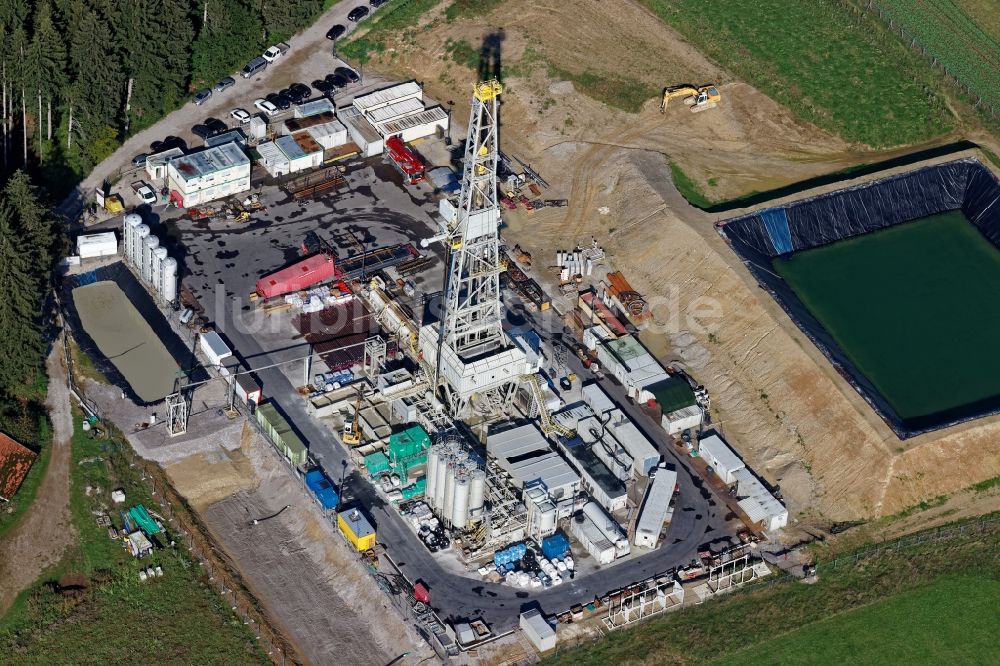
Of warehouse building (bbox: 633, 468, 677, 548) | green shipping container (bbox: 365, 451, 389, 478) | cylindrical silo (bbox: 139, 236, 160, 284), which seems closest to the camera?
warehouse building (bbox: 633, 468, 677, 548)

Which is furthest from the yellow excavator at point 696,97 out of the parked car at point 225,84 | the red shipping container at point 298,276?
the parked car at point 225,84

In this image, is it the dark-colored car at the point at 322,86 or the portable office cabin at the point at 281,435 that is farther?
the dark-colored car at the point at 322,86

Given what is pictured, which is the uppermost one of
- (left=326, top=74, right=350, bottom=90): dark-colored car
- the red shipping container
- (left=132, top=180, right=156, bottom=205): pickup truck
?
(left=326, top=74, right=350, bottom=90): dark-colored car

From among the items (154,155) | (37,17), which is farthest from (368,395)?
(37,17)

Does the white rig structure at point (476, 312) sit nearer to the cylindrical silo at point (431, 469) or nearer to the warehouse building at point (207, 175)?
the cylindrical silo at point (431, 469)

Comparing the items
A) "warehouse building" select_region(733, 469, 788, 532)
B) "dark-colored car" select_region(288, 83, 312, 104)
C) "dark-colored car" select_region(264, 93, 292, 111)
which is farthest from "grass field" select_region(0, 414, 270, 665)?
"dark-colored car" select_region(288, 83, 312, 104)

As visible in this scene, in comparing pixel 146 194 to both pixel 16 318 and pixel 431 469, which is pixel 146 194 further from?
pixel 431 469

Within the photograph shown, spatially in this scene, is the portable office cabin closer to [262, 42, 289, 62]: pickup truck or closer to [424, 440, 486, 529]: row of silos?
[424, 440, 486, 529]: row of silos
